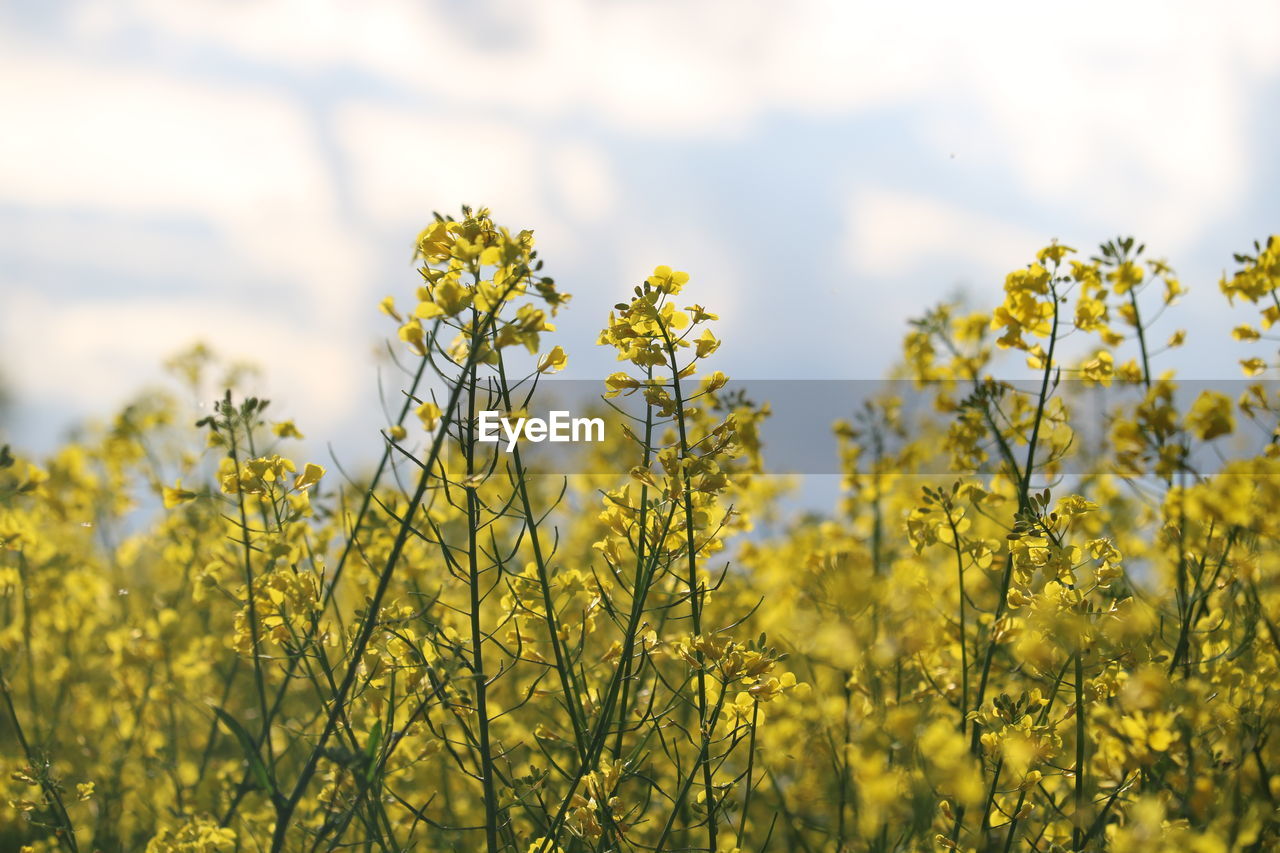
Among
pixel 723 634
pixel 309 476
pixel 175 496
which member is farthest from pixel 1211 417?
pixel 175 496

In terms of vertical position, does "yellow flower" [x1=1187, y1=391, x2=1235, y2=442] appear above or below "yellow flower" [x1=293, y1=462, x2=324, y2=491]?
above

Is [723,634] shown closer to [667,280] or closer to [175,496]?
[667,280]

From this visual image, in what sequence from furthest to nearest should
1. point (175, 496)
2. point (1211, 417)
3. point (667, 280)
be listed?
point (175, 496), point (667, 280), point (1211, 417)

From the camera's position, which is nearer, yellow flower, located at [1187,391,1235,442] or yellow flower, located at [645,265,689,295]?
yellow flower, located at [1187,391,1235,442]

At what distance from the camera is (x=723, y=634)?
2309 mm

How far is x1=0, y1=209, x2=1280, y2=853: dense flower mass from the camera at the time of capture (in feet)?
6.49

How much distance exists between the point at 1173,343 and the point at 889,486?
1.34 meters

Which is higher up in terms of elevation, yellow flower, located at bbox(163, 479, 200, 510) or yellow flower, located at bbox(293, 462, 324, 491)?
yellow flower, located at bbox(293, 462, 324, 491)

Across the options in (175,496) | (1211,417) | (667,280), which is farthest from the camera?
(175,496)

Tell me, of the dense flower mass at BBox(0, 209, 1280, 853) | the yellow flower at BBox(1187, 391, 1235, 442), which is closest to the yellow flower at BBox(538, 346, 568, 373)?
the dense flower mass at BBox(0, 209, 1280, 853)

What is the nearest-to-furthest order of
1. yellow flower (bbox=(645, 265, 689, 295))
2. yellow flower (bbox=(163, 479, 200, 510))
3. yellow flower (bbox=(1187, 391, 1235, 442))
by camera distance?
yellow flower (bbox=(1187, 391, 1235, 442)), yellow flower (bbox=(645, 265, 689, 295)), yellow flower (bbox=(163, 479, 200, 510))

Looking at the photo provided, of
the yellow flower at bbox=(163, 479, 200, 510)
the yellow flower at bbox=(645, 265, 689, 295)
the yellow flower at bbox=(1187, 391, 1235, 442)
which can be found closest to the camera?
the yellow flower at bbox=(1187, 391, 1235, 442)

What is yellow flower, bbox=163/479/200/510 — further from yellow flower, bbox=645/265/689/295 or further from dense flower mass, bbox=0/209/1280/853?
yellow flower, bbox=645/265/689/295

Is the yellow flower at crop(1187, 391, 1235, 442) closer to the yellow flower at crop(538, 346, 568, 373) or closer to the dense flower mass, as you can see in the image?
the dense flower mass
